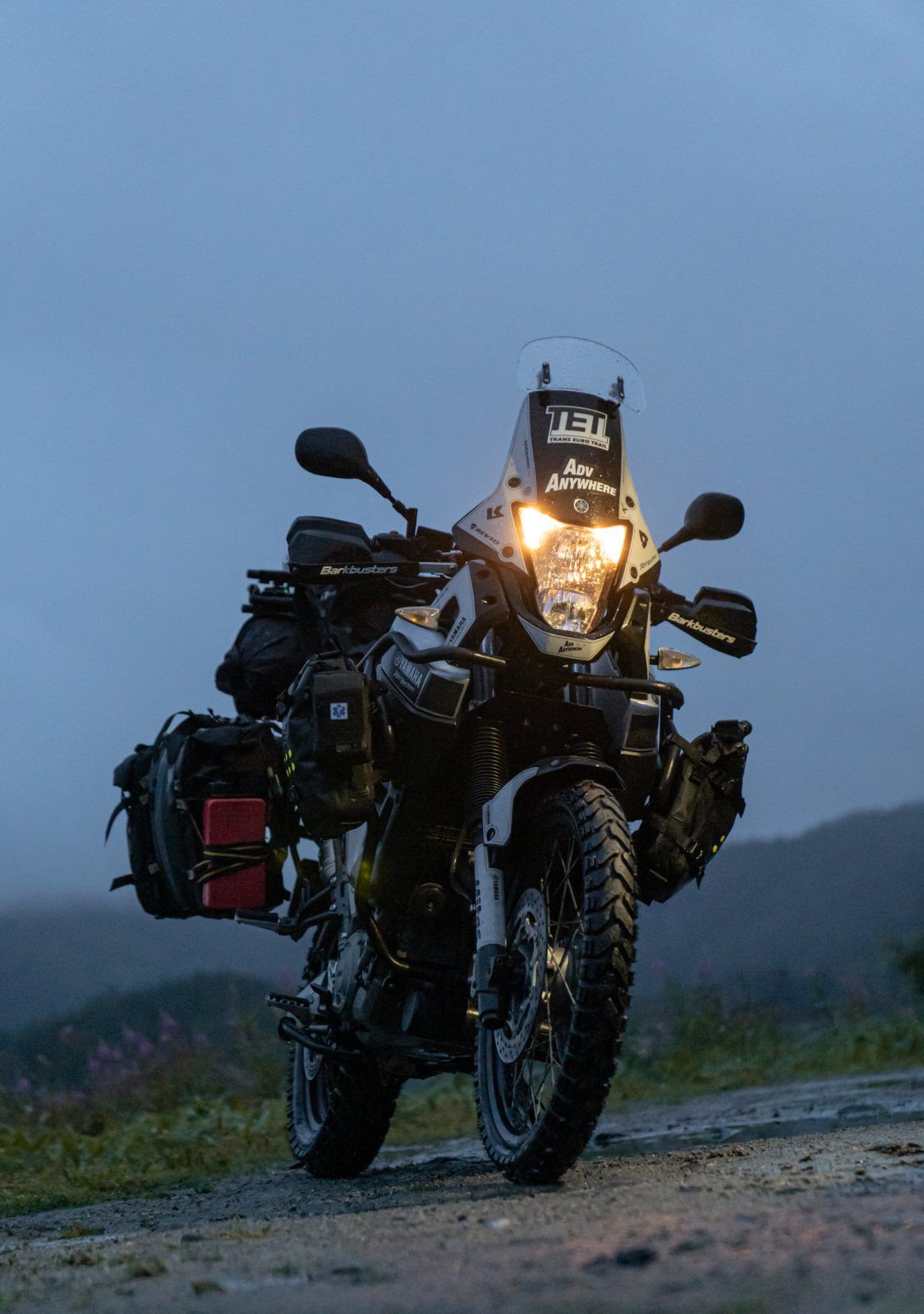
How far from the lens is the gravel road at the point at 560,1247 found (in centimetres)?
182

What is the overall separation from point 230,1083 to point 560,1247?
7.67m

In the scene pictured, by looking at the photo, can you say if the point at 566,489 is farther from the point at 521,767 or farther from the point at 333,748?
the point at 333,748

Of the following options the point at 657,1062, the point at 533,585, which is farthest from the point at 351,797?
the point at 657,1062

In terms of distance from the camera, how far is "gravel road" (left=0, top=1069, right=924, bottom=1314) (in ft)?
5.97

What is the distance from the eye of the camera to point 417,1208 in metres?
2.95

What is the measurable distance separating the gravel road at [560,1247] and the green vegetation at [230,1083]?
113 inches

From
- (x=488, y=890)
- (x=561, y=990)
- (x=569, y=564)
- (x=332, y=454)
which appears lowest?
(x=561, y=990)

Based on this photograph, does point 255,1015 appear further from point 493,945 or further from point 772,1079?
point 493,945

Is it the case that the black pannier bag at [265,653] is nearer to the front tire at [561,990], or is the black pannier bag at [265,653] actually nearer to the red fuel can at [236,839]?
the red fuel can at [236,839]

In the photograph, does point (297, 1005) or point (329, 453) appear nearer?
point (329, 453)

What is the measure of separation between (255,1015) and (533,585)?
22.4 feet

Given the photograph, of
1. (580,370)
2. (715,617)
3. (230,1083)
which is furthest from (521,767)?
(230,1083)

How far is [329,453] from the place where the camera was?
3998mm

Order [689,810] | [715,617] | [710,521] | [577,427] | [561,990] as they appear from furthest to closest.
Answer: [715,617]
[710,521]
[689,810]
[577,427]
[561,990]
